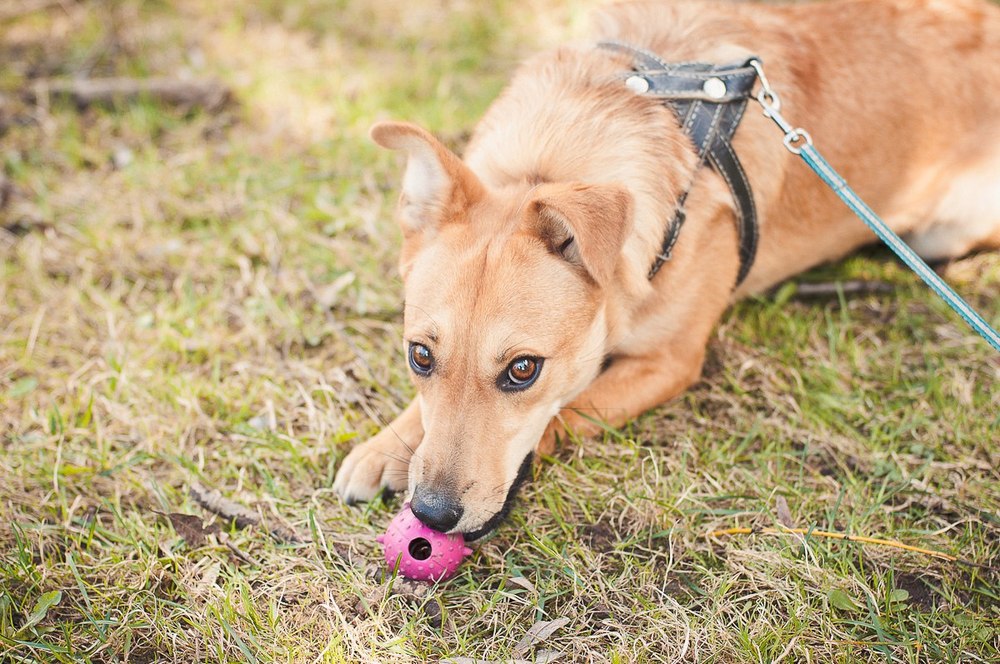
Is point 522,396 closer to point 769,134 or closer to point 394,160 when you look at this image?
point 769,134

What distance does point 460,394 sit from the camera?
268 centimetres

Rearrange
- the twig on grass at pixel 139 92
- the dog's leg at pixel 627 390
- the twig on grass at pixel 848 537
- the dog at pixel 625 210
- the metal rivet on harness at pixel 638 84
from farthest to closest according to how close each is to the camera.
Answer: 1. the twig on grass at pixel 139 92
2. the dog's leg at pixel 627 390
3. the metal rivet on harness at pixel 638 84
4. the twig on grass at pixel 848 537
5. the dog at pixel 625 210

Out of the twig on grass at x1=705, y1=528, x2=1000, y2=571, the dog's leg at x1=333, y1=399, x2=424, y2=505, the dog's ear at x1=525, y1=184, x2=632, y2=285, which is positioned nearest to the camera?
the dog's ear at x1=525, y1=184, x2=632, y2=285

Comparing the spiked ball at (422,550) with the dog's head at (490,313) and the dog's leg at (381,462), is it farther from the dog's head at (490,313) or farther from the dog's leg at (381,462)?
the dog's leg at (381,462)

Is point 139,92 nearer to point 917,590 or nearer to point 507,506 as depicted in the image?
point 507,506

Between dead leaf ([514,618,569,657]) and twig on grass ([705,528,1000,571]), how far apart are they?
69 centimetres

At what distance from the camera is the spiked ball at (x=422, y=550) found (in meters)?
2.69

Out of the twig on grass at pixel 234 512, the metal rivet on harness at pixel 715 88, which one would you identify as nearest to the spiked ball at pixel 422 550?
the twig on grass at pixel 234 512

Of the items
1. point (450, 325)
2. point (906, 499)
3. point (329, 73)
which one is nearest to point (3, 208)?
point (329, 73)

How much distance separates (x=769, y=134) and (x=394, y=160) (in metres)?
2.32

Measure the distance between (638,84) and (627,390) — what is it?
4.11 ft

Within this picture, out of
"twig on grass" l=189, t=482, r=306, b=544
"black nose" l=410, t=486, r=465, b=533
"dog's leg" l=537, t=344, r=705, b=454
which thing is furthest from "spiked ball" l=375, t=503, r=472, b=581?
"dog's leg" l=537, t=344, r=705, b=454

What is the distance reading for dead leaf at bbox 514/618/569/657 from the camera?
2.61 meters

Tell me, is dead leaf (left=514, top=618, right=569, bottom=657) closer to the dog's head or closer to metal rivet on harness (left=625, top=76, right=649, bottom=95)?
the dog's head
